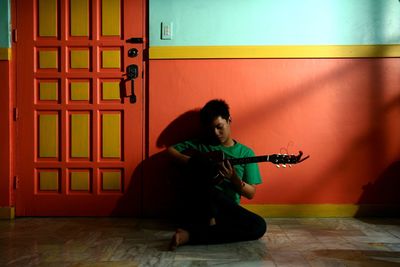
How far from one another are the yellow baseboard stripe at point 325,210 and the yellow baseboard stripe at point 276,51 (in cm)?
120

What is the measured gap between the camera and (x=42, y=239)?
2428 mm

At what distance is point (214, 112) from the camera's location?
2641mm

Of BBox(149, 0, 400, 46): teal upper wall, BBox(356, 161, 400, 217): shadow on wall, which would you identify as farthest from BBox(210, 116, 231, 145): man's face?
BBox(356, 161, 400, 217): shadow on wall

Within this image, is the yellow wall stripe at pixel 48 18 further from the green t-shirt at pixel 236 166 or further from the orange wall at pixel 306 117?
the green t-shirt at pixel 236 166

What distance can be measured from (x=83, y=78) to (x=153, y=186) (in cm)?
105

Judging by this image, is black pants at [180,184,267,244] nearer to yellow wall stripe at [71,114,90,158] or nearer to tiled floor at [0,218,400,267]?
tiled floor at [0,218,400,267]

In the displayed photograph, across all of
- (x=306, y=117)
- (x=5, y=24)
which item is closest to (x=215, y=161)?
(x=306, y=117)

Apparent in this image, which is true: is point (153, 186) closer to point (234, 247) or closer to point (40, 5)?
point (234, 247)

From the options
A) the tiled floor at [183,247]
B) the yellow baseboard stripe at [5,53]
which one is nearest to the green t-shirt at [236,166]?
the tiled floor at [183,247]

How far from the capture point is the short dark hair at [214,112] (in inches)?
104

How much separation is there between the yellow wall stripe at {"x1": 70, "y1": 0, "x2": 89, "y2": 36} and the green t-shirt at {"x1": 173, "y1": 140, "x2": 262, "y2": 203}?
124 centimetres

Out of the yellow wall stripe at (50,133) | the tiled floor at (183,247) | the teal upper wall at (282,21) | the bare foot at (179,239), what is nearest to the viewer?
the tiled floor at (183,247)

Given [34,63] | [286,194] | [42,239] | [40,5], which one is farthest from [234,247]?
[40,5]

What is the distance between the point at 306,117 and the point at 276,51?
1.90 feet
